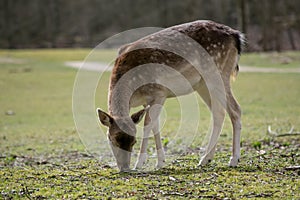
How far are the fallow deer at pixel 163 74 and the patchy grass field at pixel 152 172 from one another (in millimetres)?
487

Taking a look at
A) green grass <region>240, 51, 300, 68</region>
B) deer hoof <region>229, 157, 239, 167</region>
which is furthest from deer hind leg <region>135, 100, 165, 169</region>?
green grass <region>240, 51, 300, 68</region>

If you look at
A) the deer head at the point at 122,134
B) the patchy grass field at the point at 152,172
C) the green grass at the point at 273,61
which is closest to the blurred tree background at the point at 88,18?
the green grass at the point at 273,61

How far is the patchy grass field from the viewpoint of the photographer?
590cm

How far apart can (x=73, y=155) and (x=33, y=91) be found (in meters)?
13.3

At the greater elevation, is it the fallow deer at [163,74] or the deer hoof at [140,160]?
the fallow deer at [163,74]

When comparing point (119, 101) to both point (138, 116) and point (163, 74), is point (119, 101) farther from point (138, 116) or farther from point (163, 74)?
point (163, 74)

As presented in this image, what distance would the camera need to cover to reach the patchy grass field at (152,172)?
5902 millimetres

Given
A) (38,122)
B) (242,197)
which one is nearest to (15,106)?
(38,122)

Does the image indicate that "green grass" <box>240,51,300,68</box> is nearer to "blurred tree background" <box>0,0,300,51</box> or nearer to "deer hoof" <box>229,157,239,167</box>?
"deer hoof" <box>229,157,239,167</box>

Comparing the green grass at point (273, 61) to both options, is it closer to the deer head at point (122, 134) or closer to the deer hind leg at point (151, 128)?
the deer hind leg at point (151, 128)

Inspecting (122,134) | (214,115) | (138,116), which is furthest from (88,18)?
(122,134)

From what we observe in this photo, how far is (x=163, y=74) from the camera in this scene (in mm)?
7465

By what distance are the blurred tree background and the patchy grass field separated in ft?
132

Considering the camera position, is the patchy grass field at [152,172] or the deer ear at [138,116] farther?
the deer ear at [138,116]
